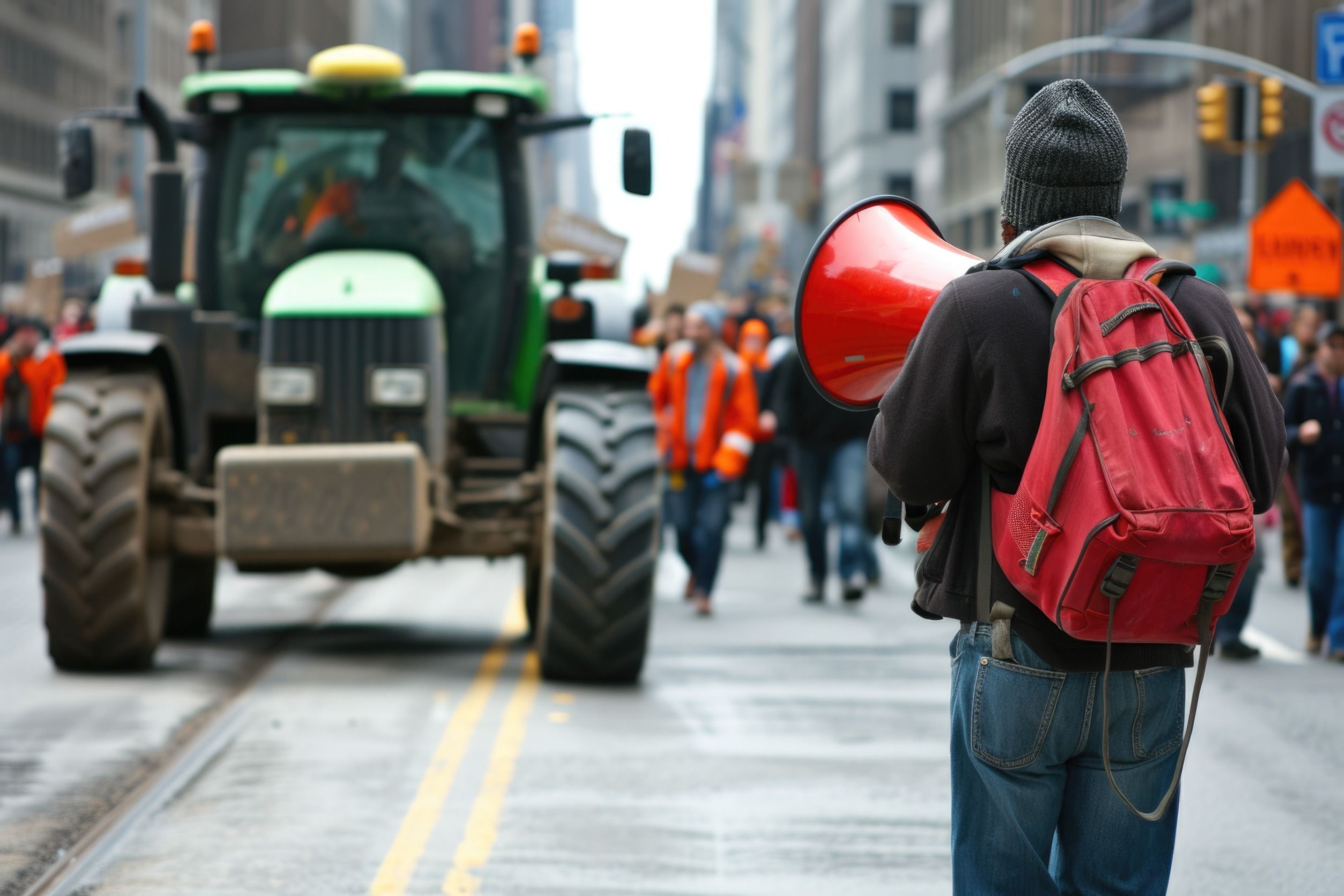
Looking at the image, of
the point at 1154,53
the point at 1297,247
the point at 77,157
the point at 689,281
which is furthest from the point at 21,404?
the point at 1154,53

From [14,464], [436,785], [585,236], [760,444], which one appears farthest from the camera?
[585,236]

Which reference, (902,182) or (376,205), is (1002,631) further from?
(902,182)

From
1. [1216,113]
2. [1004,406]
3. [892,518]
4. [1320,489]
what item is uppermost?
[1216,113]

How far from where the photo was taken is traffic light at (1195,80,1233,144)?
75.2ft

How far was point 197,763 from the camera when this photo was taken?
749 centimetres

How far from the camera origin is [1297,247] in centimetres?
1900

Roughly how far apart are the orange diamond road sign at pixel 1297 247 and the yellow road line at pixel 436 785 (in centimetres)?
1068

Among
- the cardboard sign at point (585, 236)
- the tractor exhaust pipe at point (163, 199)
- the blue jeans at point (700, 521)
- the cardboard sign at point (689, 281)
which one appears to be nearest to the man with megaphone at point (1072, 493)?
the tractor exhaust pipe at point (163, 199)

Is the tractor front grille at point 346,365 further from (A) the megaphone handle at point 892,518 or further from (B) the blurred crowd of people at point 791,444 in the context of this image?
(A) the megaphone handle at point 892,518

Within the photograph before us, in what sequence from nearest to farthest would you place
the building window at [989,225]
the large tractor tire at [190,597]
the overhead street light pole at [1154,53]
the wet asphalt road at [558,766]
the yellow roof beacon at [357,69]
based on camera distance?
the wet asphalt road at [558,766], the yellow roof beacon at [357,69], the large tractor tire at [190,597], the overhead street light pole at [1154,53], the building window at [989,225]

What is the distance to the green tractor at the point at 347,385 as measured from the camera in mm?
9148

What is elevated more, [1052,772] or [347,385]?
[347,385]

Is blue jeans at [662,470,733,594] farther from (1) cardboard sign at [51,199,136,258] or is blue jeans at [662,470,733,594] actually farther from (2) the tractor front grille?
(1) cardboard sign at [51,199,136,258]

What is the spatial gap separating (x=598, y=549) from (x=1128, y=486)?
598cm
